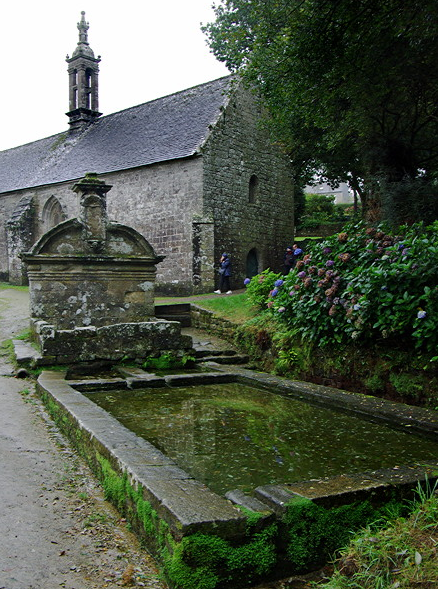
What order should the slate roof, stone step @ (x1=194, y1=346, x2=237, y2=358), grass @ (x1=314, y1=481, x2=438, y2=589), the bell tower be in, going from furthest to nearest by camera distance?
the bell tower → the slate roof → stone step @ (x1=194, y1=346, x2=237, y2=358) → grass @ (x1=314, y1=481, x2=438, y2=589)

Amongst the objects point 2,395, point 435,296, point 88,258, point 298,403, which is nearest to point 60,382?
point 2,395

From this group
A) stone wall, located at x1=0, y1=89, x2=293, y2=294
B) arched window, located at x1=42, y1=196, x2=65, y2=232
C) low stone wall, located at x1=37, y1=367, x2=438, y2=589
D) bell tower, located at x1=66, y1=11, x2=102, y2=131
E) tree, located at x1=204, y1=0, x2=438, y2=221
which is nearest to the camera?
low stone wall, located at x1=37, y1=367, x2=438, y2=589

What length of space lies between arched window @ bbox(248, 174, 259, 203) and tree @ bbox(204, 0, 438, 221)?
4234mm

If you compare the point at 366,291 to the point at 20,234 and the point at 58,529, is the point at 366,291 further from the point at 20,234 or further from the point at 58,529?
the point at 20,234

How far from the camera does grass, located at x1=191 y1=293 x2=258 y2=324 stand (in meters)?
10.6

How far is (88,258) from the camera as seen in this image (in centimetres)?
959

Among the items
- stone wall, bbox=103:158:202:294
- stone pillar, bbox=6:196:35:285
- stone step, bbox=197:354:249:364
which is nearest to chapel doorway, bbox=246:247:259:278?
stone wall, bbox=103:158:202:294

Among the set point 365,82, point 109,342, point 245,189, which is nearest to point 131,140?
point 245,189

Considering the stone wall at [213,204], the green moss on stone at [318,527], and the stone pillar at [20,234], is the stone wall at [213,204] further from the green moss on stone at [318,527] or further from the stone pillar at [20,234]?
the green moss on stone at [318,527]

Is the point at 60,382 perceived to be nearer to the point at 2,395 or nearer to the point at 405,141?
the point at 2,395

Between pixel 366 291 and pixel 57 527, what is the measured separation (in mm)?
4455

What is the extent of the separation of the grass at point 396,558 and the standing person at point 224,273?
648 inches

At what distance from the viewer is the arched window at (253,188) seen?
→ 22516 millimetres

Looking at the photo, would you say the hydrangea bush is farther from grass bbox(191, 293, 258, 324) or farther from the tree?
the tree
